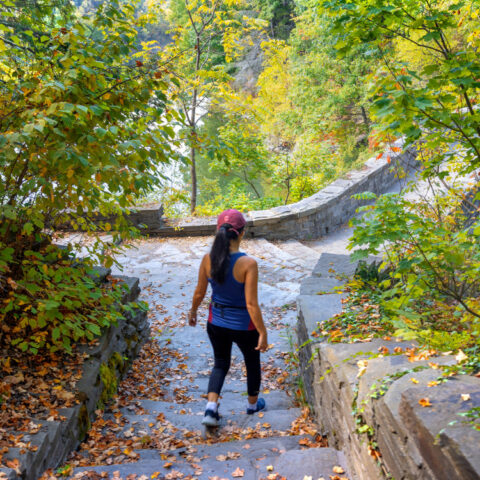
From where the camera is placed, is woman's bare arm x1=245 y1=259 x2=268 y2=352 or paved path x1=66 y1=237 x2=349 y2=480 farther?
woman's bare arm x1=245 y1=259 x2=268 y2=352

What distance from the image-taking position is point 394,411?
177 cm

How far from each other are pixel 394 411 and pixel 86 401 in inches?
92.0

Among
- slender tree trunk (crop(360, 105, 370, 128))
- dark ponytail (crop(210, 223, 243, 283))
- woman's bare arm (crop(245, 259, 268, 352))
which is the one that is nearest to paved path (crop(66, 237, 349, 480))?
woman's bare arm (crop(245, 259, 268, 352))

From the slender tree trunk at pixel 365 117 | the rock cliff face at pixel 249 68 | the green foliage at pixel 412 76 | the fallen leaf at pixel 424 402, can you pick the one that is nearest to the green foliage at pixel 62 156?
the green foliage at pixel 412 76

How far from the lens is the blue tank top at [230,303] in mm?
2949

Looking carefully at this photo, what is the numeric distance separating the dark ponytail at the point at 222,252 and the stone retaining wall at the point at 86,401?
136 centimetres

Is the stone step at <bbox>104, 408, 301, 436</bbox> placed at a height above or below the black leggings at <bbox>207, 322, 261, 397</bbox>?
below

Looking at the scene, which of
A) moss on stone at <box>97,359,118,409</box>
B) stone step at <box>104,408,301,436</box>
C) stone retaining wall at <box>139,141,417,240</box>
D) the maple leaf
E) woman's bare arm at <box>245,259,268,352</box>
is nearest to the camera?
the maple leaf

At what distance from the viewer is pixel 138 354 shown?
16.1 feet

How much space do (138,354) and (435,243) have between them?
356 centimetres

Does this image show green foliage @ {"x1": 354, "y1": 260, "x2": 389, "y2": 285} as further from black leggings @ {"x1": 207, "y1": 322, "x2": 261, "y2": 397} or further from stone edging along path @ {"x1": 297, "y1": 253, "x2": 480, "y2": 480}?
black leggings @ {"x1": 207, "y1": 322, "x2": 261, "y2": 397}

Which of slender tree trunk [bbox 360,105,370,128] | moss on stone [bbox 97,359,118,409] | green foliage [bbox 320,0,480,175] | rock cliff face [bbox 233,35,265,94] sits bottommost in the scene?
moss on stone [bbox 97,359,118,409]

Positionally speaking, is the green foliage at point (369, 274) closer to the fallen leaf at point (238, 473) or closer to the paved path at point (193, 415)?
the paved path at point (193, 415)

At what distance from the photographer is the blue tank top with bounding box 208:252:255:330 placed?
9.68 ft
